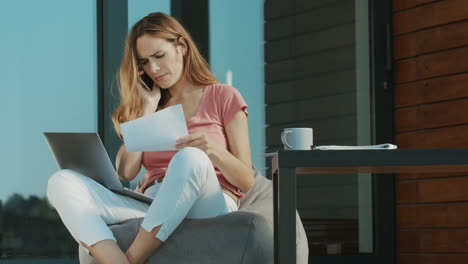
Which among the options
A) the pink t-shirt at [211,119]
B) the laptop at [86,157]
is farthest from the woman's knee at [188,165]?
the pink t-shirt at [211,119]

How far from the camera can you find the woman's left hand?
2182 millimetres

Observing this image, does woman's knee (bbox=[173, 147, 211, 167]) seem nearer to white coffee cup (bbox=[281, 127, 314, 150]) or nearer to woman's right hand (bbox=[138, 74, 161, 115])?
white coffee cup (bbox=[281, 127, 314, 150])

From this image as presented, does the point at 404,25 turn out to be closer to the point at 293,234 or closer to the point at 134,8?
the point at 134,8

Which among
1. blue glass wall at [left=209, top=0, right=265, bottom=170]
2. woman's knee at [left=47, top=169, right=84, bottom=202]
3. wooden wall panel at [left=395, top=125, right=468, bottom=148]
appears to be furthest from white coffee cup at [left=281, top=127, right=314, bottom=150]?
wooden wall panel at [left=395, top=125, right=468, bottom=148]

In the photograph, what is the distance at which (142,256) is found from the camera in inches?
80.4

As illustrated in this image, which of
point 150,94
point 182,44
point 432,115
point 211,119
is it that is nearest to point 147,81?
point 150,94

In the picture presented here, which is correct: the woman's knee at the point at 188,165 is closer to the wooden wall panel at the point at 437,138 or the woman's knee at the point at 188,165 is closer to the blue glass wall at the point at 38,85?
the blue glass wall at the point at 38,85

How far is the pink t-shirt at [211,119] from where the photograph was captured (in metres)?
2.56

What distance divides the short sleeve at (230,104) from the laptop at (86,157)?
43 centimetres

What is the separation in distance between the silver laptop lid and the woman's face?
19.7 inches

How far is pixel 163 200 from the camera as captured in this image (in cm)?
202

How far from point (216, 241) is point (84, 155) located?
1.46ft

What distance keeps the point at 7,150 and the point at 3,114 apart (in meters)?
0.15

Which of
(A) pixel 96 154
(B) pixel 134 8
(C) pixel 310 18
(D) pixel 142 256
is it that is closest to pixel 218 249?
(D) pixel 142 256
